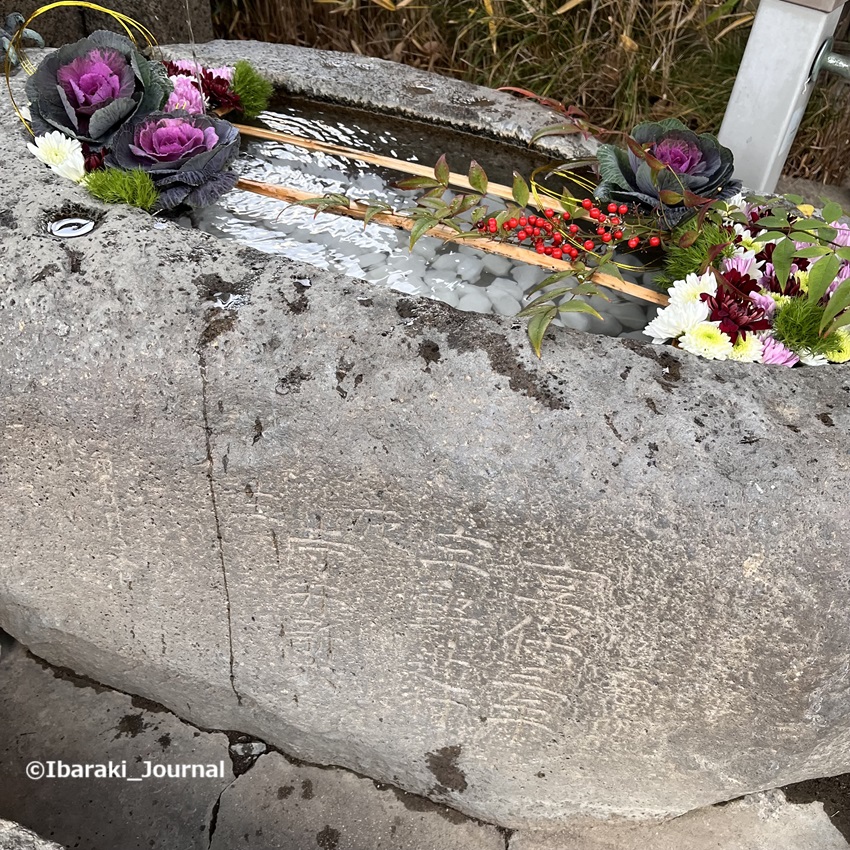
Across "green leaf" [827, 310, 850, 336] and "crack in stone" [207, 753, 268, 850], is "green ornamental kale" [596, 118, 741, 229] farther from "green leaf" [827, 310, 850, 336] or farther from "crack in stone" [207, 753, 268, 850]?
"crack in stone" [207, 753, 268, 850]

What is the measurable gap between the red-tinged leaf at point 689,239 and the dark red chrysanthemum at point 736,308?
149mm

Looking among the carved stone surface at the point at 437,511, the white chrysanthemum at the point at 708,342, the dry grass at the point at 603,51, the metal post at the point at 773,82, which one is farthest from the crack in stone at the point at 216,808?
the dry grass at the point at 603,51

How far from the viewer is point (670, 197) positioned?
1725 millimetres

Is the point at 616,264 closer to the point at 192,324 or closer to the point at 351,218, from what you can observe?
the point at 351,218

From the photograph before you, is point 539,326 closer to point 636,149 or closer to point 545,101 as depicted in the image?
point 636,149

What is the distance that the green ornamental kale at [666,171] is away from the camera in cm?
177

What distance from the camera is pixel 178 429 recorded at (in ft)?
4.70

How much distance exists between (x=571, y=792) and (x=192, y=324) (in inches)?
48.5

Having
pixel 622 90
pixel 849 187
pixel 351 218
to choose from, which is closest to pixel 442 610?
pixel 351 218

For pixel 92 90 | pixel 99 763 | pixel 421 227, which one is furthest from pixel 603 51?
pixel 99 763

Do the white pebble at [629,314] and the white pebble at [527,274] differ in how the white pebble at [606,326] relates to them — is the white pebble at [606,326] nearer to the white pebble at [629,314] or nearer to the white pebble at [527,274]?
the white pebble at [629,314]

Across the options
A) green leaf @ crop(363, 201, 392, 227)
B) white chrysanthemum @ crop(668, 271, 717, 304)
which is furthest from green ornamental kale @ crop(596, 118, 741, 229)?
green leaf @ crop(363, 201, 392, 227)

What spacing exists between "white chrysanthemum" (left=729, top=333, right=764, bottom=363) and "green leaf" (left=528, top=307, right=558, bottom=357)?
342 mm

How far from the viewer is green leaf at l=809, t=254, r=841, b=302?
4.67ft
